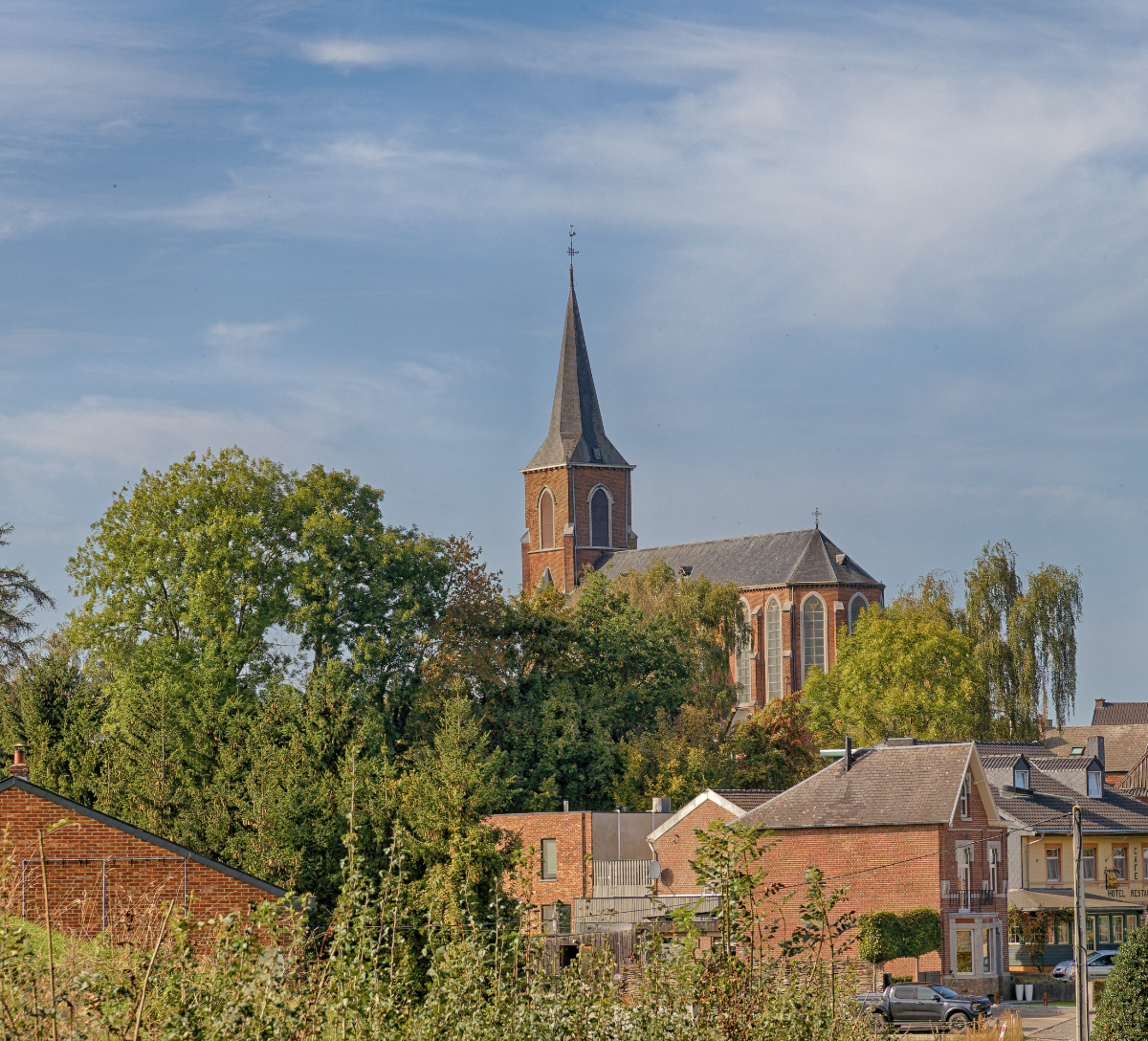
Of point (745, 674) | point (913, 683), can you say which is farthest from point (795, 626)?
point (913, 683)

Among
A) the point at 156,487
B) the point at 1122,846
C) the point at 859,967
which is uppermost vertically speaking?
the point at 156,487

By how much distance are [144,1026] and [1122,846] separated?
164 ft

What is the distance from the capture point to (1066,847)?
49438 mm

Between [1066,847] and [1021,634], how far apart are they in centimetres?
1517

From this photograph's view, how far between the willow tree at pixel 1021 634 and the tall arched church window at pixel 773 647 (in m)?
30.2

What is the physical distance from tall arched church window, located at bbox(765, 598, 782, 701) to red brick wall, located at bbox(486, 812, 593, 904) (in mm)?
52241

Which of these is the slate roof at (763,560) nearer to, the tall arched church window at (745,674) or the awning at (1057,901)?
the tall arched church window at (745,674)

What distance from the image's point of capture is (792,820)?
39.5 metres

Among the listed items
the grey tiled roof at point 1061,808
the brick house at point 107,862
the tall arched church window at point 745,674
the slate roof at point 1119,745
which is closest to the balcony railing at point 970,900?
the grey tiled roof at point 1061,808

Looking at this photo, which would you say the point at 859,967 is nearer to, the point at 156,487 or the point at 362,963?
the point at 362,963

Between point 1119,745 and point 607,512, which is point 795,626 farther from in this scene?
point 1119,745

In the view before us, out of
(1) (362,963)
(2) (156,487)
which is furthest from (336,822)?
(1) (362,963)

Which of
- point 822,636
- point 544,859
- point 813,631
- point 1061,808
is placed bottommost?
point 544,859

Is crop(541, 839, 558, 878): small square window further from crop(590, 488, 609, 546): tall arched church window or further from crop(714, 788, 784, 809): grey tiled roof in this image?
crop(590, 488, 609, 546): tall arched church window
